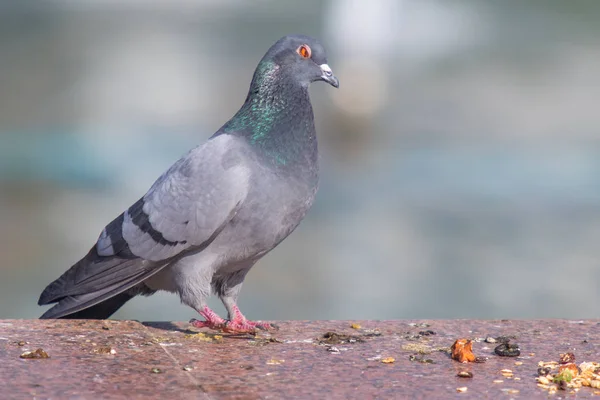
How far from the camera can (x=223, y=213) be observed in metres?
5.20

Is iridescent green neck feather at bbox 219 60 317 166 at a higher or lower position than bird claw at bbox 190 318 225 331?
higher

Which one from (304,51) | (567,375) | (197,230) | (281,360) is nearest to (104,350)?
(281,360)

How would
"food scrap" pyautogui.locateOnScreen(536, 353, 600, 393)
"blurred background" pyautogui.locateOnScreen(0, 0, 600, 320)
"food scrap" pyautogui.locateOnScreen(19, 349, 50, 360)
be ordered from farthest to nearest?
"blurred background" pyautogui.locateOnScreen(0, 0, 600, 320) < "food scrap" pyautogui.locateOnScreen(19, 349, 50, 360) < "food scrap" pyautogui.locateOnScreen(536, 353, 600, 393)

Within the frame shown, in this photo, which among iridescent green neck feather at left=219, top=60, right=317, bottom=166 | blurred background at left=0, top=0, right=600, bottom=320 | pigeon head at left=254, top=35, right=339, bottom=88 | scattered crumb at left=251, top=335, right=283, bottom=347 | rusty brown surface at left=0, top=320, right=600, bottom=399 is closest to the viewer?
rusty brown surface at left=0, top=320, right=600, bottom=399

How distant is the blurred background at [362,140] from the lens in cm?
1098

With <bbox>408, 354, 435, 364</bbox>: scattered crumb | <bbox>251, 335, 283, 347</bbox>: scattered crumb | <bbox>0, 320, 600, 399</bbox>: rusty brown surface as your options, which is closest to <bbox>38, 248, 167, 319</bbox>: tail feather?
<bbox>0, 320, 600, 399</bbox>: rusty brown surface

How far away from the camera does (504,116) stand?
82.0ft

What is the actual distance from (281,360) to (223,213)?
96cm

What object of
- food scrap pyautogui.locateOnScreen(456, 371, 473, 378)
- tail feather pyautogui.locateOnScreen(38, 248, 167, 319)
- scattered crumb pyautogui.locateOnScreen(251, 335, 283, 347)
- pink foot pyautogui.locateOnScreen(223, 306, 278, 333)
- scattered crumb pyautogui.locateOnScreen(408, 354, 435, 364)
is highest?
tail feather pyautogui.locateOnScreen(38, 248, 167, 319)

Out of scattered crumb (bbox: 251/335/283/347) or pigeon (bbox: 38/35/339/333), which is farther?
pigeon (bbox: 38/35/339/333)

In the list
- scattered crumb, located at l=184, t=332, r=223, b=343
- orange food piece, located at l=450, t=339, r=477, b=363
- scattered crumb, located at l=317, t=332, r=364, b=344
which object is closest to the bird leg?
scattered crumb, located at l=184, t=332, r=223, b=343

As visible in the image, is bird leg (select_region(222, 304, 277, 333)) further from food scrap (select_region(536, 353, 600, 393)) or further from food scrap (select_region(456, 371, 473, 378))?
food scrap (select_region(536, 353, 600, 393))

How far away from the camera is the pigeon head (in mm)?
5754

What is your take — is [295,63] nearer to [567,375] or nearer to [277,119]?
[277,119]
